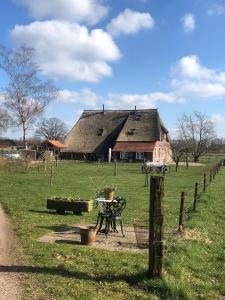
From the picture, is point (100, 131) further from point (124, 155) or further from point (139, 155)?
point (139, 155)

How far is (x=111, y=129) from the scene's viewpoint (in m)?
74.8

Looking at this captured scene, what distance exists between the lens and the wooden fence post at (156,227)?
873 centimetres

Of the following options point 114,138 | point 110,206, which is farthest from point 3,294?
point 114,138

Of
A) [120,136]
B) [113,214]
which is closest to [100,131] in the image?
[120,136]

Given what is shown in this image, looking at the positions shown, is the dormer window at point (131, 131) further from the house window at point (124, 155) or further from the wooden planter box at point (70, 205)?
the wooden planter box at point (70, 205)

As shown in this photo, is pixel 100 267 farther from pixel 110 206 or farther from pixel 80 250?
pixel 110 206

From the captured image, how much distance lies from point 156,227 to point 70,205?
25.9ft

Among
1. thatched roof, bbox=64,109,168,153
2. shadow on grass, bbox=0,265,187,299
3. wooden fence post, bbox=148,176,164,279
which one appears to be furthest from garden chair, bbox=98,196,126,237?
thatched roof, bbox=64,109,168,153

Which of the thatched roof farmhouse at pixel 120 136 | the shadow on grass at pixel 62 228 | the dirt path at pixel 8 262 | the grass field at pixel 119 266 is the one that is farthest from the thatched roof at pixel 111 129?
the dirt path at pixel 8 262

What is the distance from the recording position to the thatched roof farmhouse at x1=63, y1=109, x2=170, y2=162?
67562mm

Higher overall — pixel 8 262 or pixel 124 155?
pixel 124 155

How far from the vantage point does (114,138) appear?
240ft

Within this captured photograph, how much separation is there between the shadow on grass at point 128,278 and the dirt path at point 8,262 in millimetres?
322

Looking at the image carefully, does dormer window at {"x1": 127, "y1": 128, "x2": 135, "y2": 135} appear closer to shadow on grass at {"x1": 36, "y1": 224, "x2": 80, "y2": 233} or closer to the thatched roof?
the thatched roof
